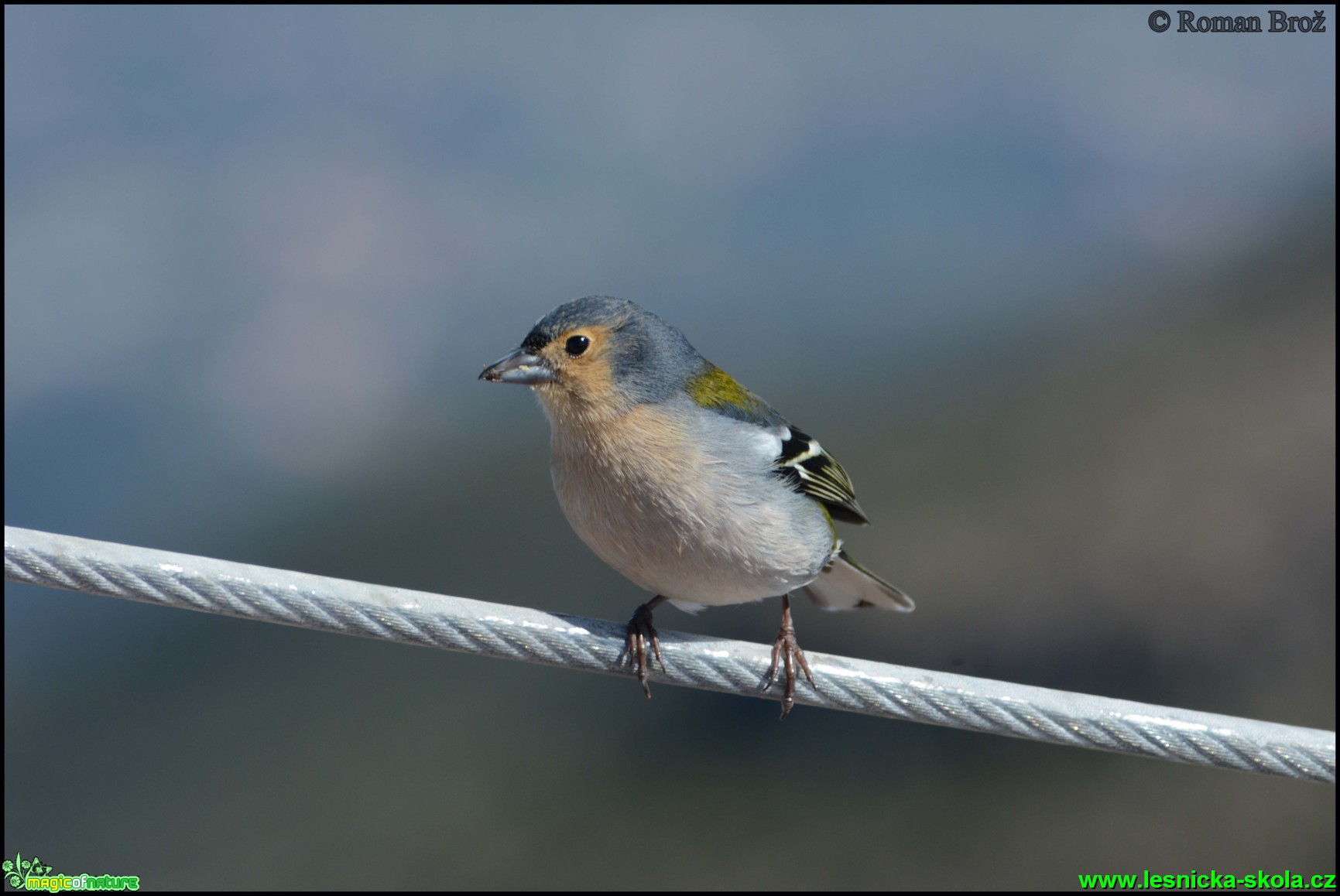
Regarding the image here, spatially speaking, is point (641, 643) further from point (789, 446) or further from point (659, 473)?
point (789, 446)

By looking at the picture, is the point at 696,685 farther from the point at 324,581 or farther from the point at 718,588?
the point at 324,581

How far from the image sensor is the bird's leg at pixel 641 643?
3.74 metres

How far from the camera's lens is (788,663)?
3891 millimetres

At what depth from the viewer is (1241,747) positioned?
10.7ft

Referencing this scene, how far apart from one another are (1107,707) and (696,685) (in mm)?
1392

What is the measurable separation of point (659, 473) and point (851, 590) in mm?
1577

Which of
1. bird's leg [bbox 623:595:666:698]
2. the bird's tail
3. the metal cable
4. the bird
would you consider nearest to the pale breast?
the bird

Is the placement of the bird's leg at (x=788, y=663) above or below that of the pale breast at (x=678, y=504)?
below

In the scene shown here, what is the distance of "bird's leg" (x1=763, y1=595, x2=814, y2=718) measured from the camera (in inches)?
148

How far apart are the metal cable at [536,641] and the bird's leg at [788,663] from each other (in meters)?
0.30

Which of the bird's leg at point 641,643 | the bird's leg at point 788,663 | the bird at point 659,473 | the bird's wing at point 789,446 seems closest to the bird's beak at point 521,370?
the bird at point 659,473

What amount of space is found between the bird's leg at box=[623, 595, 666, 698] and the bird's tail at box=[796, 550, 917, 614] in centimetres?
119

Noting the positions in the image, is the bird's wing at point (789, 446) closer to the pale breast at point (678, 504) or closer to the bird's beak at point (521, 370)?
the pale breast at point (678, 504)

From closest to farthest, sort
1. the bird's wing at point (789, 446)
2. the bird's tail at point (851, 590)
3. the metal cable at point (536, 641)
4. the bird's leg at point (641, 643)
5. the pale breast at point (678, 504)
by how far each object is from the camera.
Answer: the metal cable at point (536, 641) < the bird's leg at point (641, 643) < the pale breast at point (678, 504) < the bird's wing at point (789, 446) < the bird's tail at point (851, 590)
